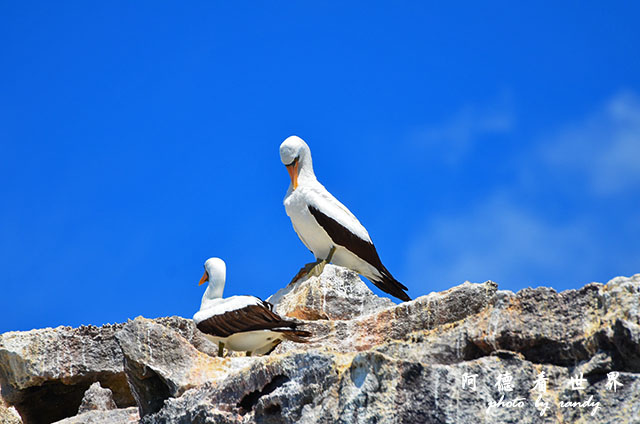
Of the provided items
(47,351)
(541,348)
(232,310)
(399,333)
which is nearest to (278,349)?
(232,310)

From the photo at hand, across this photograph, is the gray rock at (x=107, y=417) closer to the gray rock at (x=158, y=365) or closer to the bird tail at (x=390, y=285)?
the gray rock at (x=158, y=365)

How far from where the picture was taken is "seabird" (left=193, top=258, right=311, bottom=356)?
1197 centimetres

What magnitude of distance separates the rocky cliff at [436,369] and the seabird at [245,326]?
48cm

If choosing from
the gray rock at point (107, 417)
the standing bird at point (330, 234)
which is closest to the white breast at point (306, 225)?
the standing bird at point (330, 234)

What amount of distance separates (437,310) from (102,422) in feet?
12.5

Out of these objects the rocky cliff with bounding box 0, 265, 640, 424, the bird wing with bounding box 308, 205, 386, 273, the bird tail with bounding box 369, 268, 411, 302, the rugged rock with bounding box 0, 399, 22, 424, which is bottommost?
the rocky cliff with bounding box 0, 265, 640, 424

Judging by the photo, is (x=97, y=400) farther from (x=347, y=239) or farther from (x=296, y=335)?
(x=347, y=239)

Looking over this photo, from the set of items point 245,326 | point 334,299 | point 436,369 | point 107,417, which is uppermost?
point 334,299

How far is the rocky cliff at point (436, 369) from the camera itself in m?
8.41

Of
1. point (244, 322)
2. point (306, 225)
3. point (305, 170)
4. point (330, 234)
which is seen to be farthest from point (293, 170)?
point (244, 322)

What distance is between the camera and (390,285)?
14.8 m

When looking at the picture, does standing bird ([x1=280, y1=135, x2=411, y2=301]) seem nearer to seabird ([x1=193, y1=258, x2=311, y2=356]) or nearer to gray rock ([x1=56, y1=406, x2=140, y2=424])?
seabird ([x1=193, y1=258, x2=311, y2=356])

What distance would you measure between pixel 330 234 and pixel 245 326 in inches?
127

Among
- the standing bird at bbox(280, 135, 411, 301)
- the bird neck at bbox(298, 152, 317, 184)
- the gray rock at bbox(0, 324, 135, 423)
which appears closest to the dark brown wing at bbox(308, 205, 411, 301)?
the standing bird at bbox(280, 135, 411, 301)
